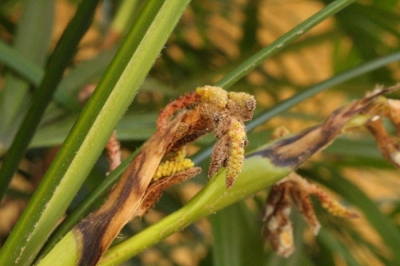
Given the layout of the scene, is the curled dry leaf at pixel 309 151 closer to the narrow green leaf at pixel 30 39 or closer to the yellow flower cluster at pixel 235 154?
the yellow flower cluster at pixel 235 154

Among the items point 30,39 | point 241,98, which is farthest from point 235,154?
point 30,39

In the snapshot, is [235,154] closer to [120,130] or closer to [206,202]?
[206,202]

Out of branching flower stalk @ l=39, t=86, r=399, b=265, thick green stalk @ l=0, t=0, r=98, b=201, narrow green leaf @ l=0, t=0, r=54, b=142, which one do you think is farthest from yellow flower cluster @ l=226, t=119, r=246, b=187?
narrow green leaf @ l=0, t=0, r=54, b=142

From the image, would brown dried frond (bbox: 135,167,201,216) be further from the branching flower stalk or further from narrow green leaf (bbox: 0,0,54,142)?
narrow green leaf (bbox: 0,0,54,142)

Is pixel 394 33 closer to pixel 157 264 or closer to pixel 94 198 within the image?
pixel 94 198

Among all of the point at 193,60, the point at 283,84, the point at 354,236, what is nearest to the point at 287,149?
the point at 354,236

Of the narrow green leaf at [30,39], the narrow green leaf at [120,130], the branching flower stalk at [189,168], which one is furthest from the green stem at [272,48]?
the narrow green leaf at [30,39]
